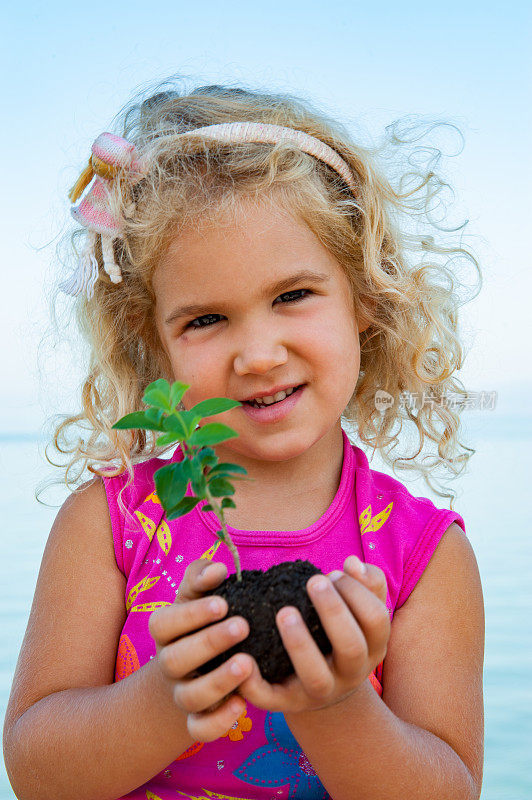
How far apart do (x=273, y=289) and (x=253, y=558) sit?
0.69 m

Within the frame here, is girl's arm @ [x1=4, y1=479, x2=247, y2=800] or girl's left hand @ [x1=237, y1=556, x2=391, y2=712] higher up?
girl's left hand @ [x1=237, y1=556, x2=391, y2=712]

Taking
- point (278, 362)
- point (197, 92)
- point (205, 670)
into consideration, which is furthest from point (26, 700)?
point (197, 92)

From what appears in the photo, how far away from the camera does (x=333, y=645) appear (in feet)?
3.92

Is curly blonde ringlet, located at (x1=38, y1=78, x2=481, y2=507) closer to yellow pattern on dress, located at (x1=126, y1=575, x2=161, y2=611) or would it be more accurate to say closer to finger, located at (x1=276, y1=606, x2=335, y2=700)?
yellow pattern on dress, located at (x1=126, y1=575, x2=161, y2=611)

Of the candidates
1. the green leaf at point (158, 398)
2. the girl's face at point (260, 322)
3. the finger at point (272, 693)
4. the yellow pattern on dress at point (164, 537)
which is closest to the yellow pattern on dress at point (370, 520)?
the girl's face at point (260, 322)

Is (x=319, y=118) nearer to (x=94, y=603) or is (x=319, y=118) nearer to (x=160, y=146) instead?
(x=160, y=146)

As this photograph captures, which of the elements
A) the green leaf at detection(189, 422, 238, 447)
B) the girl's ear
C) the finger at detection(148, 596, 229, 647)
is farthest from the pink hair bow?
the finger at detection(148, 596, 229, 647)

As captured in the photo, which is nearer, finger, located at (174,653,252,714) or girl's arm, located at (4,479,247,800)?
finger, located at (174,653,252,714)

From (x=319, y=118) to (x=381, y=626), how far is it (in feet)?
5.07

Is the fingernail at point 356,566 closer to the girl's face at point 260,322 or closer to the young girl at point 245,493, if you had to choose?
the young girl at point 245,493

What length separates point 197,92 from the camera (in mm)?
2309

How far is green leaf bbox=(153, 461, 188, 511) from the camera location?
47.3 inches

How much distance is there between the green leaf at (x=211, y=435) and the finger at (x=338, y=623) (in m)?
0.26

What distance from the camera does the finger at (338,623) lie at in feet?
3.86
